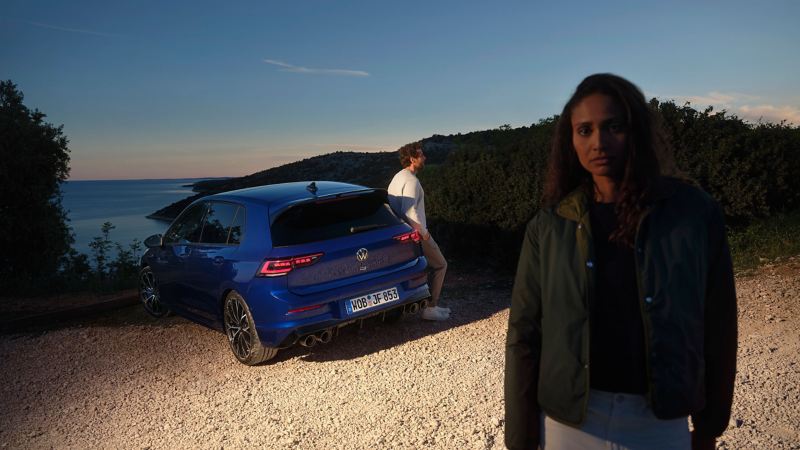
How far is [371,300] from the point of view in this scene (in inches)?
245

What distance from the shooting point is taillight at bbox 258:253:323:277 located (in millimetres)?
5809

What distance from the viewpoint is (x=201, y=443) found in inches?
179

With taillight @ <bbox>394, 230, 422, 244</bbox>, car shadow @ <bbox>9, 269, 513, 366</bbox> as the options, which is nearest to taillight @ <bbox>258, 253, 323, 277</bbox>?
car shadow @ <bbox>9, 269, 513, 366</bbox>

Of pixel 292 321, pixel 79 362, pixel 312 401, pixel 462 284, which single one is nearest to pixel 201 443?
pixel 312 401

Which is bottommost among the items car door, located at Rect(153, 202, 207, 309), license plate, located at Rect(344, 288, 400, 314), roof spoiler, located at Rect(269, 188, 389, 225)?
license plate, located at Rect(344, 288, 400, 314)

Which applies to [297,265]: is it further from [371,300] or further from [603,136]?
[603,136]

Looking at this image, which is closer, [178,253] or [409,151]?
[178,253]

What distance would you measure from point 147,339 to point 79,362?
0.82 meters

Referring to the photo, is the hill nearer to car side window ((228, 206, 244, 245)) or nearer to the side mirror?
the side mirror

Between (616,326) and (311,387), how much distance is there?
4.06 m

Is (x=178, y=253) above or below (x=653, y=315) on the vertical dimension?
below

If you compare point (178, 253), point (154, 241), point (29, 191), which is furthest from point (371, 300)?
point (29, 191)

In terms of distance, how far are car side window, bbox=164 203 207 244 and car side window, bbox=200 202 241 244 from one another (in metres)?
0.17

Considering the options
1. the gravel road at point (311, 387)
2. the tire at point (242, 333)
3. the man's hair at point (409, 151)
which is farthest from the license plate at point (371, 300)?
the man's hair at point (409, 151)
